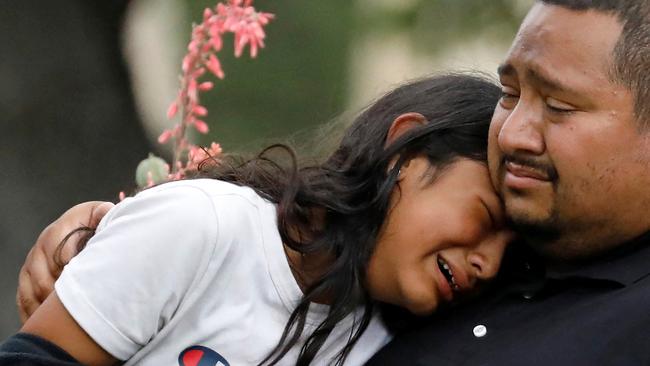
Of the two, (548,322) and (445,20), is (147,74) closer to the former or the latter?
(445,20)

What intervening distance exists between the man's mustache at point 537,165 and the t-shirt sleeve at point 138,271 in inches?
18.5

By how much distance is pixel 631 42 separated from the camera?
1850mm

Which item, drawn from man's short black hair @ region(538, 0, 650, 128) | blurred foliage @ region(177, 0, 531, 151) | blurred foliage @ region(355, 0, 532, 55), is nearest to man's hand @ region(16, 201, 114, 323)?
man's short black hair @ region(538, 0, 650, 128)

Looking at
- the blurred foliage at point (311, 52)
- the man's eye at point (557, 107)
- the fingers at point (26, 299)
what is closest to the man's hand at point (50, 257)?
the fingers at point (26, 299)

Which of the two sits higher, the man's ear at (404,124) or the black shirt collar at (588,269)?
the man's ear at (404,124)

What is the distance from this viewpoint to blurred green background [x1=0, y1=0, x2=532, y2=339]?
3520 millimetres

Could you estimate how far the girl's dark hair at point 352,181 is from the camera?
6.73 ft

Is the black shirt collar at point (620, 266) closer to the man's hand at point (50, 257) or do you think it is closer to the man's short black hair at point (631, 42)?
the man's short black hair at point (631, 42)

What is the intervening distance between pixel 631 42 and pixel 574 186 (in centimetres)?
23

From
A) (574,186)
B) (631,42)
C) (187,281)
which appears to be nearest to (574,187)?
(574,186)

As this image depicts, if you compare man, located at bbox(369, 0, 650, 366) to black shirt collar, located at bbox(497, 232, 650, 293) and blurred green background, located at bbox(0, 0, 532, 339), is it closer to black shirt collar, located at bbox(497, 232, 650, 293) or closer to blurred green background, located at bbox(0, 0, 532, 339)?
black shirt collar, located at bbox(497, 232, 650, 293)

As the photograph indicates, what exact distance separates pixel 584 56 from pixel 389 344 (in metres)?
0.60

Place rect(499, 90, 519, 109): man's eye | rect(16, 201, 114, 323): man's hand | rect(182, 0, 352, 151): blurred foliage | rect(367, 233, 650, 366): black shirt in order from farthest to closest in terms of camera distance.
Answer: rect(182, 0, 352, 151): blurred foliage
rect(16, 201, 114, 323): man's hand
rect(499, 90, 519, 109): man's eye
rect(367, 233, 650, 366): black shirt

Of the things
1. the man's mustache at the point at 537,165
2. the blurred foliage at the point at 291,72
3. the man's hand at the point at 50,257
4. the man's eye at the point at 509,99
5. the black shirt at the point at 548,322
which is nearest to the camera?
the black shirt at the point at 548,322
